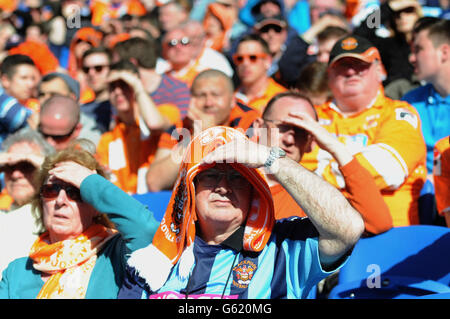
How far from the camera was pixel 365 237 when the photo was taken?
358cm

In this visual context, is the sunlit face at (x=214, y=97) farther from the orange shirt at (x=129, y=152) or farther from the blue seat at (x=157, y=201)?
the blue seat at (x=157, y=201)

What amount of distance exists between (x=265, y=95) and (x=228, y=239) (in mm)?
3396

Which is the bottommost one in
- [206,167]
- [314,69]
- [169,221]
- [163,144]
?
[169,221]

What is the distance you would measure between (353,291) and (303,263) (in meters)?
0.57

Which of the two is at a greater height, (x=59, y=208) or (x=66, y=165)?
(x=66, y=165)

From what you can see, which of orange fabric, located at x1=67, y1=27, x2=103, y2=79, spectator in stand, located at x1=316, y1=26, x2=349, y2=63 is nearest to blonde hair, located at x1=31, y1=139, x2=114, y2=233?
spectator in stand, located at x1=316, y1=26, x2=349, y2=63

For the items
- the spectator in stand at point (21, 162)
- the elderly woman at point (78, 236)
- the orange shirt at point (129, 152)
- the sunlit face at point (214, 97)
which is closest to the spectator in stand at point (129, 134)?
the orange shirt at point (129, 152)

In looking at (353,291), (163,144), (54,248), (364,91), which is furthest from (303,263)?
(163,144)

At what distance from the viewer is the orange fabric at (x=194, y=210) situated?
2.98m

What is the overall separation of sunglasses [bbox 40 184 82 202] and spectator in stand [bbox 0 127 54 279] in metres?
0.44

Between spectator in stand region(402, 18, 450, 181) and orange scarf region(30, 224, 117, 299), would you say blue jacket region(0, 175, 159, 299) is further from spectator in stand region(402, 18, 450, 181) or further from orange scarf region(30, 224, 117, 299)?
spectator in stand region(402, 18, 450, 181)

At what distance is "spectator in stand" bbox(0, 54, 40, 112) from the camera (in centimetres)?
702

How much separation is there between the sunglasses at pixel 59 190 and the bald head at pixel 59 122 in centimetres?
173
